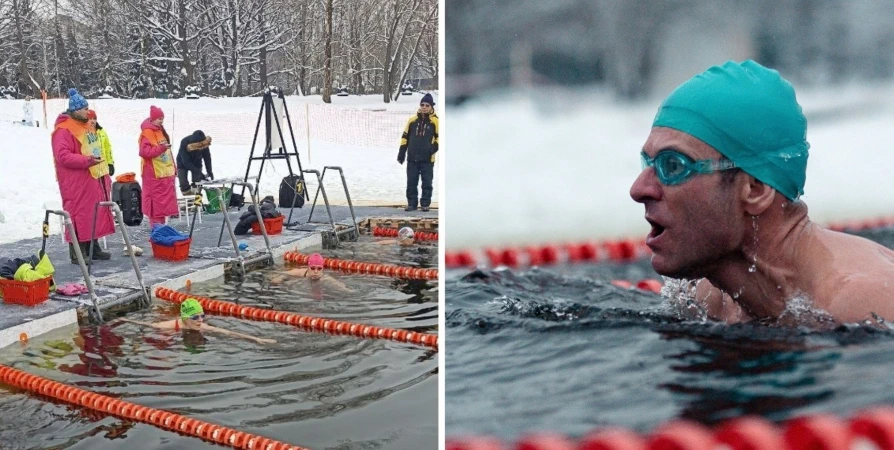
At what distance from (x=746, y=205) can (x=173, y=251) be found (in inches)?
229

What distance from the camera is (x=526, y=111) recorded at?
3.94 ft

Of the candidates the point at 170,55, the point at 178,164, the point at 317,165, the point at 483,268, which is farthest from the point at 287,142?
the point at 483,268

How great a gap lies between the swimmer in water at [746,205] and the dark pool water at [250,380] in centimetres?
189

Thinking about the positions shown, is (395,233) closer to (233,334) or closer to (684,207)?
(233,334)

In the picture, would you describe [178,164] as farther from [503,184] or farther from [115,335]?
[503,184]

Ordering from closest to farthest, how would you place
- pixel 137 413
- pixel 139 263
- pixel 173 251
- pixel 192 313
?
pixel 137 413 → pixel 192 313 → pixel 139 263 → pixel 173 251

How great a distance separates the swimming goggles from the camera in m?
1.18

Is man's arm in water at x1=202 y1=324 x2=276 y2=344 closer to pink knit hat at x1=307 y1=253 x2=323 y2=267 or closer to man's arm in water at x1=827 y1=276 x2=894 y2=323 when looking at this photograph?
pink knit hat at x1=307 y1=253 x2=323 y2=267

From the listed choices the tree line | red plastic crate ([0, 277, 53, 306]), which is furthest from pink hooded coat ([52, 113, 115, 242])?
the tree line

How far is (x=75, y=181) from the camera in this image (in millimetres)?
5883

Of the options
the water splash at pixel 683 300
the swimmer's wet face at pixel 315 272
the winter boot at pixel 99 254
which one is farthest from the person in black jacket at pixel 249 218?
the water splash at pixel 683 300

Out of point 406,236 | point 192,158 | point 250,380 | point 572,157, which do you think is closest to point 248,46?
point 192,158

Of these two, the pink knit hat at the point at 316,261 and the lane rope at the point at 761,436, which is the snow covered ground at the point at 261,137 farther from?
the lane rope at the point at 761,436

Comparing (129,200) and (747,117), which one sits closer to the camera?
(747,117)
